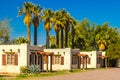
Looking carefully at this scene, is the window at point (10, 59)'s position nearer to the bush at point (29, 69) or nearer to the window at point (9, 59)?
the window at point (9, 59)

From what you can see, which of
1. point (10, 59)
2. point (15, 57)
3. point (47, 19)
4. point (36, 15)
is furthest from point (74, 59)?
point (15, 57)

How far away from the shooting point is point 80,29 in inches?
3588

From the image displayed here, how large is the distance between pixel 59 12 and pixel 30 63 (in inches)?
1108

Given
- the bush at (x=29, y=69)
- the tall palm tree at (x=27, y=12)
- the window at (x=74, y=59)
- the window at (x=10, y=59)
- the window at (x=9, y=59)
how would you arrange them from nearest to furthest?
the bush at (x=29, y=69)
the window at (x=9, y=59)
the window at (x=10, y=59)
the window at (x=74, y=59)
the tall palm tree at (x=27, y=12)

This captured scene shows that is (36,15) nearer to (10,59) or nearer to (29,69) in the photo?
(10,59)

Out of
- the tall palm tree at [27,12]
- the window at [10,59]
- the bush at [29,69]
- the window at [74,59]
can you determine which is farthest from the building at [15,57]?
the tall palm tree at [27,12]

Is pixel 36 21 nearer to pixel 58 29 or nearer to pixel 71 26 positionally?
pixel 58 29

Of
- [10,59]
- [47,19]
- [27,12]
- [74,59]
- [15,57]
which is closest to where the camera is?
[15,57]

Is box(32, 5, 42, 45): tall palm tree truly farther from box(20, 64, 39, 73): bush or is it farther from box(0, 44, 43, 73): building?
box(20, 64, 39, 73): bush

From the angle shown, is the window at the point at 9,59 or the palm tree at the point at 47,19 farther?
the palm tree at the point at 47,19

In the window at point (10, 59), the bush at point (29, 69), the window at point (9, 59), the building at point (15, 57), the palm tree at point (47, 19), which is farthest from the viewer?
the palm tree at point (47, 19)

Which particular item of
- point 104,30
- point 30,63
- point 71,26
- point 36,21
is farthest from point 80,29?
point 30,63

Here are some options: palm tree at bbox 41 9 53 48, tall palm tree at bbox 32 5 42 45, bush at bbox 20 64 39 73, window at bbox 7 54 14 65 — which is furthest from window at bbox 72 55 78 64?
window at bbox 7 54 14 65

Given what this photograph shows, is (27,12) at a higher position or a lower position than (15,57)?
higher
